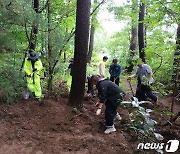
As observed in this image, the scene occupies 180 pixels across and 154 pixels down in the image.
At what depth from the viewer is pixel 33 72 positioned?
7922mm

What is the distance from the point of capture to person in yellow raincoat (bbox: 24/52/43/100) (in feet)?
25.6

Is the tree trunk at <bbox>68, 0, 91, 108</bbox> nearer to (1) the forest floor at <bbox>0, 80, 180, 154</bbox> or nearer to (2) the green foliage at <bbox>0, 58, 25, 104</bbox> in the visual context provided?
(1) the forest floor at <bbox>0, 80, 180, 154</bbox>

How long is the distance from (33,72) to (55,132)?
2746 mm

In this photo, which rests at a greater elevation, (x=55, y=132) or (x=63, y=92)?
(x=63, y=92)

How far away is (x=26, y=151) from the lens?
4949 millimetres

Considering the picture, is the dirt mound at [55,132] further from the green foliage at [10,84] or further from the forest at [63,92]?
the green foliage at [10,84]

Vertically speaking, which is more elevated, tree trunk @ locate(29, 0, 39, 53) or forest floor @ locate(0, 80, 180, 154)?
tree trunk @ locate(29, 0, 39, 53)

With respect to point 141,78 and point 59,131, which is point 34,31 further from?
point 141,78

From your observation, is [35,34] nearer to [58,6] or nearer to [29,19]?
[29,19]

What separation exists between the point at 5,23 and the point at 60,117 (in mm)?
3654

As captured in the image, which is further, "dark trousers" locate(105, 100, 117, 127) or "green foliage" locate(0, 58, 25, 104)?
"green foliage" locate(0, 58, 25, 104)

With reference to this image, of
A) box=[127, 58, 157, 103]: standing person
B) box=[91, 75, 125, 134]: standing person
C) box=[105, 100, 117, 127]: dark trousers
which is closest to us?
box=[91, 75, 125, 134]: standing person

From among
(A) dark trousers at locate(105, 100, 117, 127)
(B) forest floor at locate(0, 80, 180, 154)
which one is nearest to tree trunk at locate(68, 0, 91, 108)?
(B) forest floor at locate(0, 80, 180, 154)

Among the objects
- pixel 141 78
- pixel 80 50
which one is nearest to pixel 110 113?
pixel 80 50
